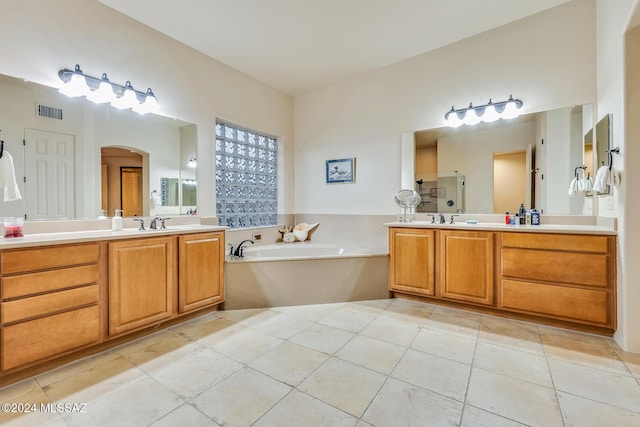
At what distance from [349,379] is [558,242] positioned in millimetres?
1944

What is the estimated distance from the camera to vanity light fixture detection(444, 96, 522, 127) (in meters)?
2.75

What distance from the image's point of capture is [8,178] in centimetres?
186

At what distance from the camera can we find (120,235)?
6.36 ft

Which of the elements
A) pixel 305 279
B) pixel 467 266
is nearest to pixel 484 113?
pixel 467 266

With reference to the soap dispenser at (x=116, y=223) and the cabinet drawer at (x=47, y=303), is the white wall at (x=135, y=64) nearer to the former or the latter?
the soap dispenser at (x=116, y=223)

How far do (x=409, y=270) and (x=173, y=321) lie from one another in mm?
2266

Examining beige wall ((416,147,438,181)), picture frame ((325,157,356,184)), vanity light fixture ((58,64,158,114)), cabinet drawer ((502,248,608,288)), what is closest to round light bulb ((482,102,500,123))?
beige wall ((416,147,438,181))

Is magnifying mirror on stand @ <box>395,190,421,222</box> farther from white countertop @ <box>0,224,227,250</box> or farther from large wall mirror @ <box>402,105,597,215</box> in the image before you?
white countertop @ <box>0,224,227,250</box>

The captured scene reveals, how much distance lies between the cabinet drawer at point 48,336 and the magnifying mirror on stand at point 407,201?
9.64 feet

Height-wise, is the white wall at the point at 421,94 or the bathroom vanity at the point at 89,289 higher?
the white wall at the point at 421,94

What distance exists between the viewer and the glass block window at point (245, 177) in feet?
11.2

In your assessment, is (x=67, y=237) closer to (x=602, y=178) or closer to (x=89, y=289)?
(x=89, y=289)

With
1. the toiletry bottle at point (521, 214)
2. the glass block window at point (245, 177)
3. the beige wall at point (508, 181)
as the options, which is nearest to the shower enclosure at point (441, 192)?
the beige wall at point (508, 181)

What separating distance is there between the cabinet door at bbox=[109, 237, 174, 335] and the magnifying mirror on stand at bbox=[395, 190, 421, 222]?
243 centimetres
